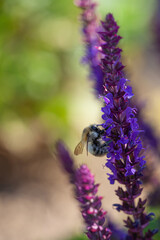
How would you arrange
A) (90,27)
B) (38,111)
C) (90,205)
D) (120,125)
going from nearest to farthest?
(120,125)
(90,205)
(90,27)
(38,111)

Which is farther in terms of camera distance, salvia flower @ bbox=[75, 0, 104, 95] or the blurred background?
the blurred background

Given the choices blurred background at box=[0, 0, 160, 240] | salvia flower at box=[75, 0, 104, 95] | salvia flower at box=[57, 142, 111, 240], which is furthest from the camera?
blurred background at box=[0, 0, 160, 240]

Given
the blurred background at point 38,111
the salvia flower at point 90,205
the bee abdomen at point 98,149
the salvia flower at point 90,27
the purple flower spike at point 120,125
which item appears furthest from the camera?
the blurred background at point 38,111

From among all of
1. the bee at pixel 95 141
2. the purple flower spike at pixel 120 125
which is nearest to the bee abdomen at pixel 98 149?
the bee at pixel 95 141

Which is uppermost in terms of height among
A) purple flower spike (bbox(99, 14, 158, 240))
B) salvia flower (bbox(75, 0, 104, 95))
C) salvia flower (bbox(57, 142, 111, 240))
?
salvia flower (bbox(75, 0, 104, 95))

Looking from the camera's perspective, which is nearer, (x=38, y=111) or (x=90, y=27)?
(x=90, y=27)

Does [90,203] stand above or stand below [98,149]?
below

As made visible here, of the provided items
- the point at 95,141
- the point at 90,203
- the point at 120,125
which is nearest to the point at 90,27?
the point at 95,141

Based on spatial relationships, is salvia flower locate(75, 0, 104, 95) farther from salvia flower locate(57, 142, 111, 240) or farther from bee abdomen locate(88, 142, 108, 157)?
salvia flower locate(57, 142, 111, 240)

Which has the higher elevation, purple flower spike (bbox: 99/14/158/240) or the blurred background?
the blurred background

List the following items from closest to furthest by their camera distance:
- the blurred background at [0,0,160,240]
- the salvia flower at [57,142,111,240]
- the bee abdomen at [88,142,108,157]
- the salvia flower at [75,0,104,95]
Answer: the salvia flower at [57,142,111,240]
the bee abdomen at [88,142,108,157]
the salvia flower at [75,0,104,95]
the blurred background at [0,0,160,240]

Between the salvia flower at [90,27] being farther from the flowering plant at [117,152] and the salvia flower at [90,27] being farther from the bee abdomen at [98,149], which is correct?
the flowering plant at [117,152]

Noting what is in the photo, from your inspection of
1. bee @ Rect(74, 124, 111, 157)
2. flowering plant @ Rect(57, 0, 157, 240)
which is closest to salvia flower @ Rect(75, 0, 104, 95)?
bee @ Rect(74, 124, 111, 157)

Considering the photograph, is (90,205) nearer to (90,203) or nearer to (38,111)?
(90,203)
